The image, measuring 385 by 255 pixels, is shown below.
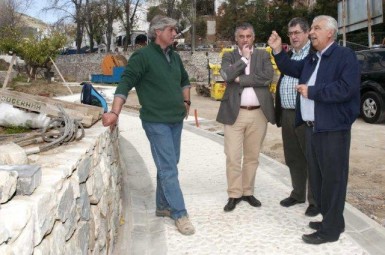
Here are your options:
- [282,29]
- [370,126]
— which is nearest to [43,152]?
[370,126]

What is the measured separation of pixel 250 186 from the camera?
448 cm

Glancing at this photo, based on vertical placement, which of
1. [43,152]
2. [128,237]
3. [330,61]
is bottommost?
[128,237]

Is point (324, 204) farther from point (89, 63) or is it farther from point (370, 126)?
point (89, 63)

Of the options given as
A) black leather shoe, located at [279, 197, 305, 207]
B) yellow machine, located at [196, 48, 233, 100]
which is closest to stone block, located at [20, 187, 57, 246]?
black leather shoe, located at [279, 197, 305, 207]

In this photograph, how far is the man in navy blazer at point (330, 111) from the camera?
327cm

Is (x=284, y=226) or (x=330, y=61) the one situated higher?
(x=330, y=61)

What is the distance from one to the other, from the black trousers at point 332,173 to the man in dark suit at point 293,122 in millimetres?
539

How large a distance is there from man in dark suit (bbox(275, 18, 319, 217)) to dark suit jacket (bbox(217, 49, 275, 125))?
0.12 meters

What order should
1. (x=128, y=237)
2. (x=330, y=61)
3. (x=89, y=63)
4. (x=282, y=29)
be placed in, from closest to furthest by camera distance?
(x=330, y=61), (x=128, y=237), (x=282, y=29), (x=89, y=63)

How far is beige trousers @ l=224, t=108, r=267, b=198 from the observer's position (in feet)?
13.8

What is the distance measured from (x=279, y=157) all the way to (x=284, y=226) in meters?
3.27

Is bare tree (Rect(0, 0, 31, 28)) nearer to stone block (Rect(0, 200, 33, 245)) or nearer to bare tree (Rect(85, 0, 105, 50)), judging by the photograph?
bare tree (Rect(85, 0, 105, 50))

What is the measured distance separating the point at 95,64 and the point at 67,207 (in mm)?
37194

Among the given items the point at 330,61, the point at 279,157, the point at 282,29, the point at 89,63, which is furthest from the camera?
the point at 89,63
